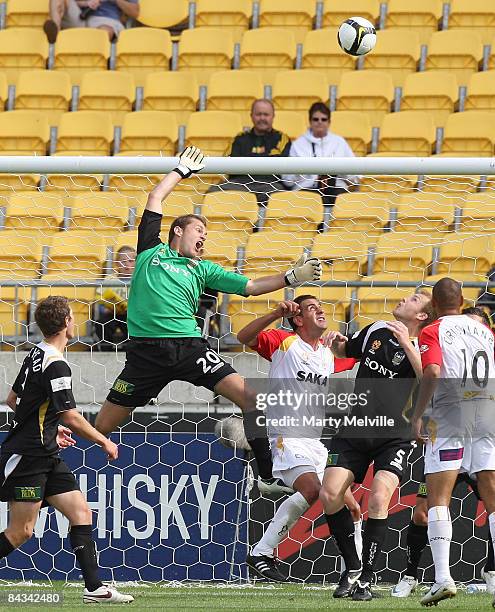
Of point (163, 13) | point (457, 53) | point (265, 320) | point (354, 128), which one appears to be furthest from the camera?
point (163, 13)

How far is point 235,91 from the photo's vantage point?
42.6 ft

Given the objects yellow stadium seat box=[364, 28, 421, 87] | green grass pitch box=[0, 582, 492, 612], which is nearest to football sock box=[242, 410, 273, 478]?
green grass pitch box=[0, 582, 492, 612]

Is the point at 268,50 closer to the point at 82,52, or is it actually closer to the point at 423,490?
the point at 82,52

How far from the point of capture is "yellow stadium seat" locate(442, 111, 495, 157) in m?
12.1

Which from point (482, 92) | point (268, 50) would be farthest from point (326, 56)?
point (482, 92)

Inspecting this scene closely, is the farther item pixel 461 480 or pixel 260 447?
pixel 260 447

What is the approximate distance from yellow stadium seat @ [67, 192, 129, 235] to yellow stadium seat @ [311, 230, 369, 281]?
1.66m

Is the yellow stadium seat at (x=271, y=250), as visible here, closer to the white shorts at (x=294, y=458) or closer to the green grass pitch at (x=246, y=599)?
the white shorts at (x=294, y=458)

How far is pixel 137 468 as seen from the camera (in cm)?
871

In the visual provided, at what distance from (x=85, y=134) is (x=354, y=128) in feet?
8.89

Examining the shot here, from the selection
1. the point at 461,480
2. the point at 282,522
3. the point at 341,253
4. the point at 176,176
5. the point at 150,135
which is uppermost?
the point at 150,135

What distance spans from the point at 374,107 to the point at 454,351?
625 centimetres

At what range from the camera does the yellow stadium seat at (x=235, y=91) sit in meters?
13.0

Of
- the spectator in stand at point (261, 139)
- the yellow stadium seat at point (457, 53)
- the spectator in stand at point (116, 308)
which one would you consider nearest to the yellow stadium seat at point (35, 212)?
the spectator in stand at point (116, 308)
